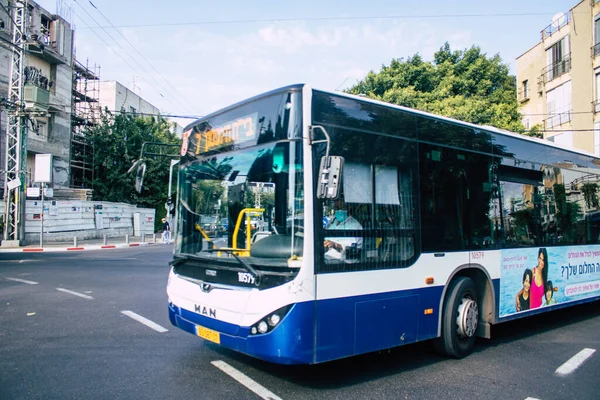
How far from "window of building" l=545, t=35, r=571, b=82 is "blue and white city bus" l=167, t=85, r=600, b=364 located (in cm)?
2666

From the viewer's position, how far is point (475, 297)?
5633 millimetres

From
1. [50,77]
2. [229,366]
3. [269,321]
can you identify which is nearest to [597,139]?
[229,366]

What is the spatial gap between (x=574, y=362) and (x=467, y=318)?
4.39ft

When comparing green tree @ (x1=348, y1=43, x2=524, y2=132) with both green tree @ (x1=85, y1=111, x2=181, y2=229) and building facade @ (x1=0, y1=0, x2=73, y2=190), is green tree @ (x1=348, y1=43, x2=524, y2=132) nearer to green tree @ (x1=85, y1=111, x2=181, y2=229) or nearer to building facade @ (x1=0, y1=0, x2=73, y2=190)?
green tree @ (x1=85, y1=111, x2=181, y2=229)

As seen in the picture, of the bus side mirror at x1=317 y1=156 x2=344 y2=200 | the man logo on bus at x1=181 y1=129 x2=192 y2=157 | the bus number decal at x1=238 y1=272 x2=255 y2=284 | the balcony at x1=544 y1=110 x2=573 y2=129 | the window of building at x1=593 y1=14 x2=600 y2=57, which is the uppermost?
the window of building at x1=593 y1=14 x2=600 y2=57

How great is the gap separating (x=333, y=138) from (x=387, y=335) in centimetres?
203

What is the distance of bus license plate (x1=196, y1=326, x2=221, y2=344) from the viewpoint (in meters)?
4.37

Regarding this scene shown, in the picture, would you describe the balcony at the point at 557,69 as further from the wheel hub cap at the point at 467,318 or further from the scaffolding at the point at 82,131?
the scaffolding at the point at 82,131

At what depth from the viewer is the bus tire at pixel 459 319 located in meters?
5.21

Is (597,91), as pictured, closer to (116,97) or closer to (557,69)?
(557,69)

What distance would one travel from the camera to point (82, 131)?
3631 cm

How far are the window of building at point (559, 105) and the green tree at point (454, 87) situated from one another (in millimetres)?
2001

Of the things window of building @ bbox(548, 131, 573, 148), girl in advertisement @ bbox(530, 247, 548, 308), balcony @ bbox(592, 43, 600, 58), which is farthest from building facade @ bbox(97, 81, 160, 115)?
girl in advertisement @ bbox(530, 247, 548, 308)

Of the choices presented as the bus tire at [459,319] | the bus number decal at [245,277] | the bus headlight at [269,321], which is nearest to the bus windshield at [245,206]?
the bus number decal at [245,277]
